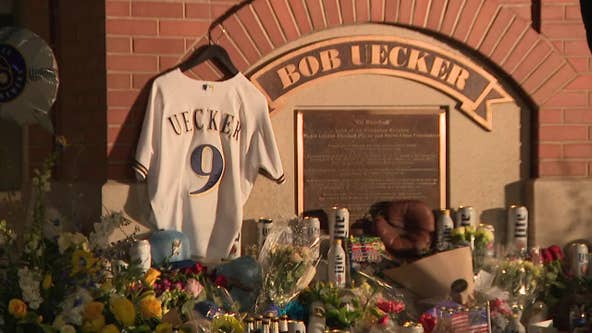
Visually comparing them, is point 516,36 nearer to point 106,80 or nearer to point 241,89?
point 241,89

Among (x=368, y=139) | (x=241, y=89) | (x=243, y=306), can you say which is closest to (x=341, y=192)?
(x=368, y=139)

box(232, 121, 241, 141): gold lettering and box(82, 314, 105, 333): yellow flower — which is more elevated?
box(232, 121, 241, 141): gold lettering

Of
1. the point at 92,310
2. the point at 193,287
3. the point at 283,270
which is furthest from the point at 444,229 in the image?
the point at 92,310

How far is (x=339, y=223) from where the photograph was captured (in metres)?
8.12

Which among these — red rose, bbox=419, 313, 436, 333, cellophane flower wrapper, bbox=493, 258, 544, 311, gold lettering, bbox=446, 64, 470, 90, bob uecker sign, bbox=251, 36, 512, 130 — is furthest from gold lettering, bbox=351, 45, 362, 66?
red rose, bbox=419, 313, 436, 333

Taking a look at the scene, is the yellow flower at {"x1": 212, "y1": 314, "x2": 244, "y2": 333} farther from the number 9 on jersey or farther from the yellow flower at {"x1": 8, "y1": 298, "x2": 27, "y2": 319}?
the number 9 on jersey

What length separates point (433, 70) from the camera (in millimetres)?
8391

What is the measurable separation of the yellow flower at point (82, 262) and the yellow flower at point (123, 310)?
0.41ft

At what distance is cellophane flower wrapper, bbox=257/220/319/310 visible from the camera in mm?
6980

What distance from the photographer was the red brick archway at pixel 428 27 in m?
8.02

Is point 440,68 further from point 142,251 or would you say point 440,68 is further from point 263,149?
point 142,251

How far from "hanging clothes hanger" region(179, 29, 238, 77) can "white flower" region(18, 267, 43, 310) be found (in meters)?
4.43

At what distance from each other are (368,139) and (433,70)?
66cm

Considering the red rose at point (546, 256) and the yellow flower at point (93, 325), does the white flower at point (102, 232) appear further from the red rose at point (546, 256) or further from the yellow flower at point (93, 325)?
the red rose at point (546, 256)
